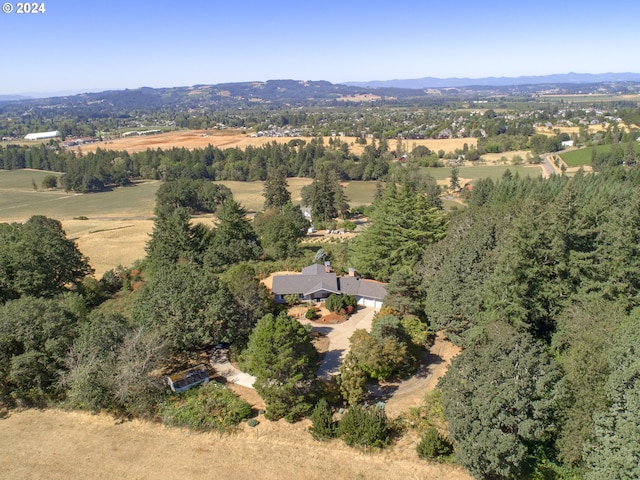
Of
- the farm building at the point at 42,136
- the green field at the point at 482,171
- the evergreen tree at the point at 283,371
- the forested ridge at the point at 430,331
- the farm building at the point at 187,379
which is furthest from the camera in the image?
the farm building at the point at 42,136


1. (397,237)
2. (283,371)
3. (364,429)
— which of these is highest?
(397,237)

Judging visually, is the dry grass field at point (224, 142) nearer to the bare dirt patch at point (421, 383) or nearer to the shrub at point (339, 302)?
the shrub at point (339, 302)

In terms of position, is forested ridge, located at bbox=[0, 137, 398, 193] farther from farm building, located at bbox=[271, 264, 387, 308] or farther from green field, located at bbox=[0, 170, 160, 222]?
farm building, located at bbox=[271, 264, 387, 308]

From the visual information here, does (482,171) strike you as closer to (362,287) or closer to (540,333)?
(362,287)

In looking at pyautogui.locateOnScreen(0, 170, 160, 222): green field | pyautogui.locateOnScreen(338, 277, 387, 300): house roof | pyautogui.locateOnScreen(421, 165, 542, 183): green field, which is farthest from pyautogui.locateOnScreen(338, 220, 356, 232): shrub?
pyautogui.locateOnScreen(421, 165, 542, 183): green field

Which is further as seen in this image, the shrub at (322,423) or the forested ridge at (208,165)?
the forested ridge at (208,165)

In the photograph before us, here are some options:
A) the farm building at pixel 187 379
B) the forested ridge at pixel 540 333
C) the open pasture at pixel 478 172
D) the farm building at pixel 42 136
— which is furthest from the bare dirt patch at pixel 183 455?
the farm building at pixel 42 136

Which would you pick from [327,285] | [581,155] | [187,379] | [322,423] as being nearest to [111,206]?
[327,285]
